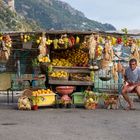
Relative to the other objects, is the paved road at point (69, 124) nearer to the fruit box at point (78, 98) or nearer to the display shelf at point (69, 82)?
the fruit box at point (78, 98)

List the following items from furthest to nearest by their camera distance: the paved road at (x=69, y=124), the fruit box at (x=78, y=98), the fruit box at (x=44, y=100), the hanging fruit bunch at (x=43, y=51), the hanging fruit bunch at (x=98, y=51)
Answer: the hanging fruit bunch at (x=43, y=51), the hanging fruit bunch at (x=98, y=51), the fruit box at (x=78, y=98), the fruit box at (x=44, y=100), the paved road at (x=69, y=124)

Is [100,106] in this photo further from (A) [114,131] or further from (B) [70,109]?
(A) [114,131]

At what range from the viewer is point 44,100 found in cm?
1633

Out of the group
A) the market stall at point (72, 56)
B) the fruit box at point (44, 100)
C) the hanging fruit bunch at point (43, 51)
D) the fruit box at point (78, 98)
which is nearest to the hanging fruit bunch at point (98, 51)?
the market stall at point (72, 56)

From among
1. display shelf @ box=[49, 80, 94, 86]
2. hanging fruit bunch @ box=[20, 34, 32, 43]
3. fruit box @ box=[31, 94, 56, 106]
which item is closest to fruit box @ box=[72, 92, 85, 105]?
display shelf @ box=[49, 80, 94, 86]

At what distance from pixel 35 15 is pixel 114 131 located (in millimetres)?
159684

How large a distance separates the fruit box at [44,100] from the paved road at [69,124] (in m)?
0.23

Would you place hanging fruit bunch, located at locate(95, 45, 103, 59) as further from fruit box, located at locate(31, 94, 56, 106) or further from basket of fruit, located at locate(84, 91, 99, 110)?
fruit box, located at locate(31, 94, 56, 106)

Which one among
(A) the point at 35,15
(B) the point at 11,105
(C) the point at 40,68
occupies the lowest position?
(B) the point at 11,105

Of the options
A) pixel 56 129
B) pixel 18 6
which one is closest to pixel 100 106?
pixel 56 129

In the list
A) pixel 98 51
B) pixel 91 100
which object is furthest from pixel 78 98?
pixel 98 51

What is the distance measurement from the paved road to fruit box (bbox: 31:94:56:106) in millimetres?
233

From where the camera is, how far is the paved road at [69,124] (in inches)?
423

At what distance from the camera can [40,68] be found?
17562 millimetres
